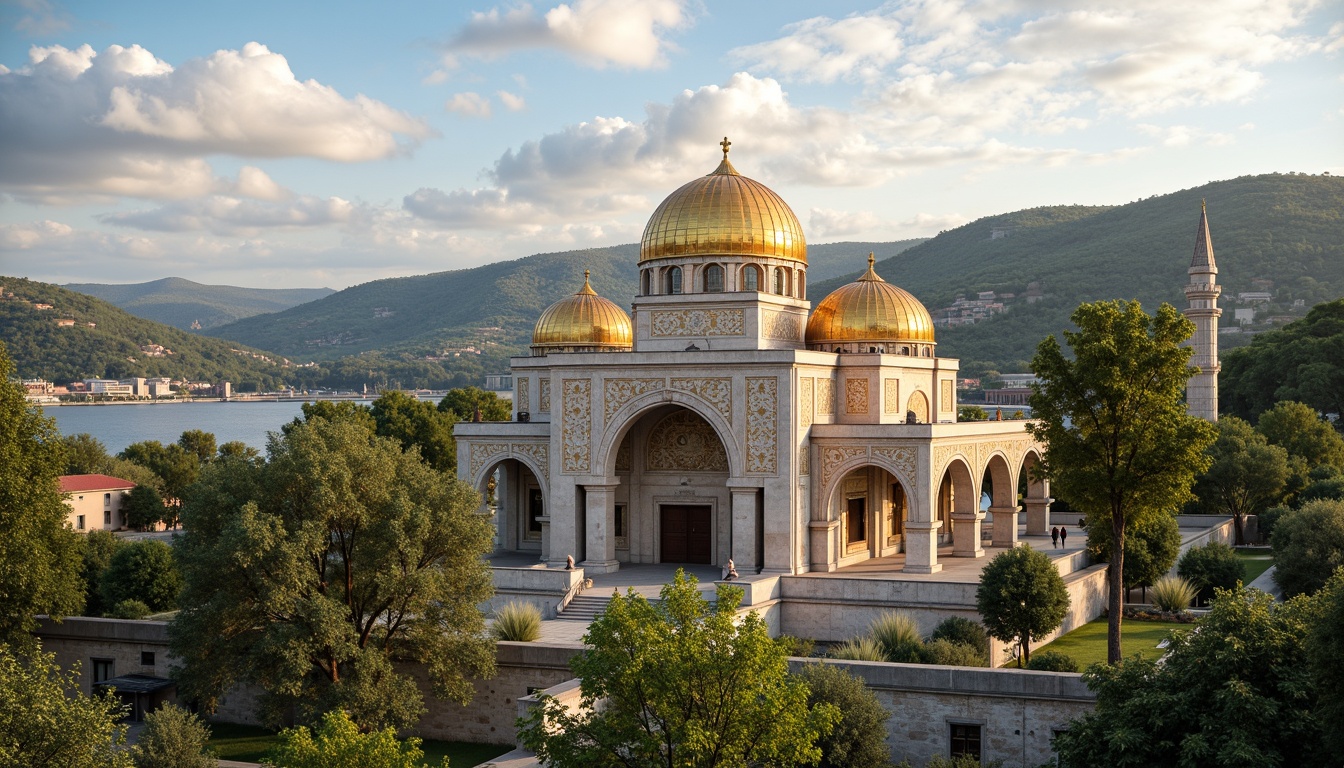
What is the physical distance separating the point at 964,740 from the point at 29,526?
63.5 feet

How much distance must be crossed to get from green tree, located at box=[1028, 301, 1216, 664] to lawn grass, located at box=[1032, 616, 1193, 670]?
3037mm

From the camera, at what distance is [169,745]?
18.5 metres

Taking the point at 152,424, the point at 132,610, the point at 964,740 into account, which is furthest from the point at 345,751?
the point at 152,424

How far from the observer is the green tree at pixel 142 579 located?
32.7m

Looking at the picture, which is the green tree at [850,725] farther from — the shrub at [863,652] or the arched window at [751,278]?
the arched window at [751,278]

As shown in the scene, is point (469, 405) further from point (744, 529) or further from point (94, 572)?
point (744, 529)

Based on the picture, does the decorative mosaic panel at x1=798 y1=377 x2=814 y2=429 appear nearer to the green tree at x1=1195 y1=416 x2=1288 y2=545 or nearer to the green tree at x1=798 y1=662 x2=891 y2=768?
the green tree at x1=798 y1=662 x2=891 y2=768

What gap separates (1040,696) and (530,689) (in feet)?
31.2

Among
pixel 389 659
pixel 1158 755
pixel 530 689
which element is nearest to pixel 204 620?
pixel 389 659

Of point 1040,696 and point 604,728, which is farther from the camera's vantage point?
point 1040,696

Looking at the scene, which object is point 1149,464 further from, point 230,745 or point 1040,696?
point 230,745

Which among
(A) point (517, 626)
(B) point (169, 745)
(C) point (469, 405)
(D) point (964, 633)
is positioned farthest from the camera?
(C) point (469, 405)

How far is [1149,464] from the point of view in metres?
22.9

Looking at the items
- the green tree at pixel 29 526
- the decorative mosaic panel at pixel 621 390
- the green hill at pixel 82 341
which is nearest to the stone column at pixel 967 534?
the decorative mosaic panel at pixel 621 390
